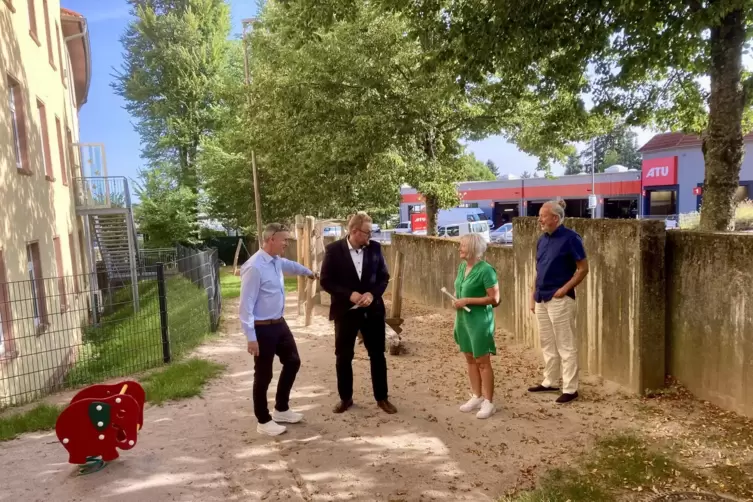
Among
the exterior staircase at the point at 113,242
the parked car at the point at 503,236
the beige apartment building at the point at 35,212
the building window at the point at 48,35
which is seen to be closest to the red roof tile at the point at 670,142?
the parked car at the point at 503,236

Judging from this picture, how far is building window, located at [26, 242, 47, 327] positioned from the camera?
8268 mm

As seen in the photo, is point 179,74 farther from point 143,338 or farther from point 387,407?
point 387,407

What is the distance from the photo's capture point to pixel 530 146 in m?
14.3

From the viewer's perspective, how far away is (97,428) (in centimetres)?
399

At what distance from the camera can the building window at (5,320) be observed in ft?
22.6

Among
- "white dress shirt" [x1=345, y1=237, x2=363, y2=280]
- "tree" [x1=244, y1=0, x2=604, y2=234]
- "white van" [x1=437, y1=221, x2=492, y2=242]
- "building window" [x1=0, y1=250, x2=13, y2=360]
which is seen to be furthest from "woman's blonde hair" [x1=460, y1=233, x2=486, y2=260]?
"white van" [x1=437, y1=221, x2=492, y2=242]

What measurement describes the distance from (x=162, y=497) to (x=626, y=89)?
8.05m

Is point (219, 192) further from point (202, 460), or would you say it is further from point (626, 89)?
point (202, 460)

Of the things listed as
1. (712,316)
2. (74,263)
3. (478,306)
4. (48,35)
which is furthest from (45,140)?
(712,316)

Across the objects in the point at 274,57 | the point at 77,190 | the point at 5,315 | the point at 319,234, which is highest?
the point at 274,57

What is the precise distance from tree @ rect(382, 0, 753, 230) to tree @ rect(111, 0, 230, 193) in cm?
2964

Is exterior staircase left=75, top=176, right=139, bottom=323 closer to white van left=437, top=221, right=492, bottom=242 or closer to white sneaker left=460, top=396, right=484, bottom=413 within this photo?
white sneaker left=460, top=396, right=484, bottom=413

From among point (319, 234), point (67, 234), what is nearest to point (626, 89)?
point (319, 234)

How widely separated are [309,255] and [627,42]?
6621 mm
